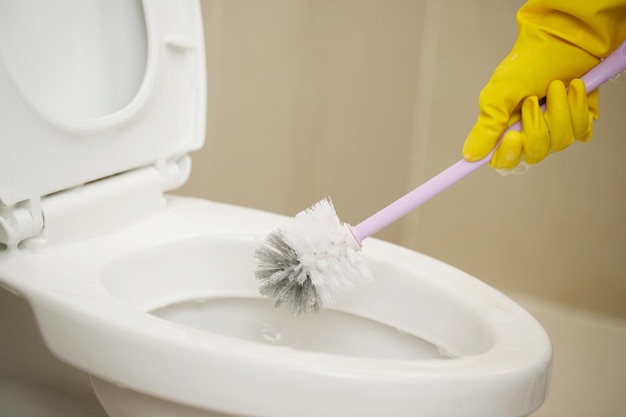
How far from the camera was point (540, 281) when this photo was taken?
1315 mm

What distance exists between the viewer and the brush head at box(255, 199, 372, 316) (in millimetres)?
603

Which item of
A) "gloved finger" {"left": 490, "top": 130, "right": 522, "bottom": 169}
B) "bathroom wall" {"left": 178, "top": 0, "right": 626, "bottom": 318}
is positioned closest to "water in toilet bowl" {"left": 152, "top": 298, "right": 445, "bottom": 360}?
"gloved finger" {"left": 490, "top": 130, "right": 522, "bottom": 169}

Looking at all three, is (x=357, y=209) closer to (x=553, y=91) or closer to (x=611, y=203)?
(x=611, y=203)

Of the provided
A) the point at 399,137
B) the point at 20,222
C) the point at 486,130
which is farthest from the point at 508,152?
the point at 399,137

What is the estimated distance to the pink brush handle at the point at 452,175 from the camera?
1.88ft

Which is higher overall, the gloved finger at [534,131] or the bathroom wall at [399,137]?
the bathroom wall at [399,137]

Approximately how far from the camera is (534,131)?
0.58 meters

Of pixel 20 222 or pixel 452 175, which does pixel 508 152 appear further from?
pixel 20 222

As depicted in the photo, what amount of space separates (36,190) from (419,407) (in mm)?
356

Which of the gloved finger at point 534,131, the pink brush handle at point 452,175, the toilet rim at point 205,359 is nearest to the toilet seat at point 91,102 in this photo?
the toilet rim at point 205,359

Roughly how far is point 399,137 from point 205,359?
889 millimetres

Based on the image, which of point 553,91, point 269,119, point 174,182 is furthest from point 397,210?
point 269,119

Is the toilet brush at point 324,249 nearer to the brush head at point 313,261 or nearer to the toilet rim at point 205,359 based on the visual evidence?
the brush head at point 313,261

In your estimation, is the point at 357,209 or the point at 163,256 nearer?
the point at 163,256
